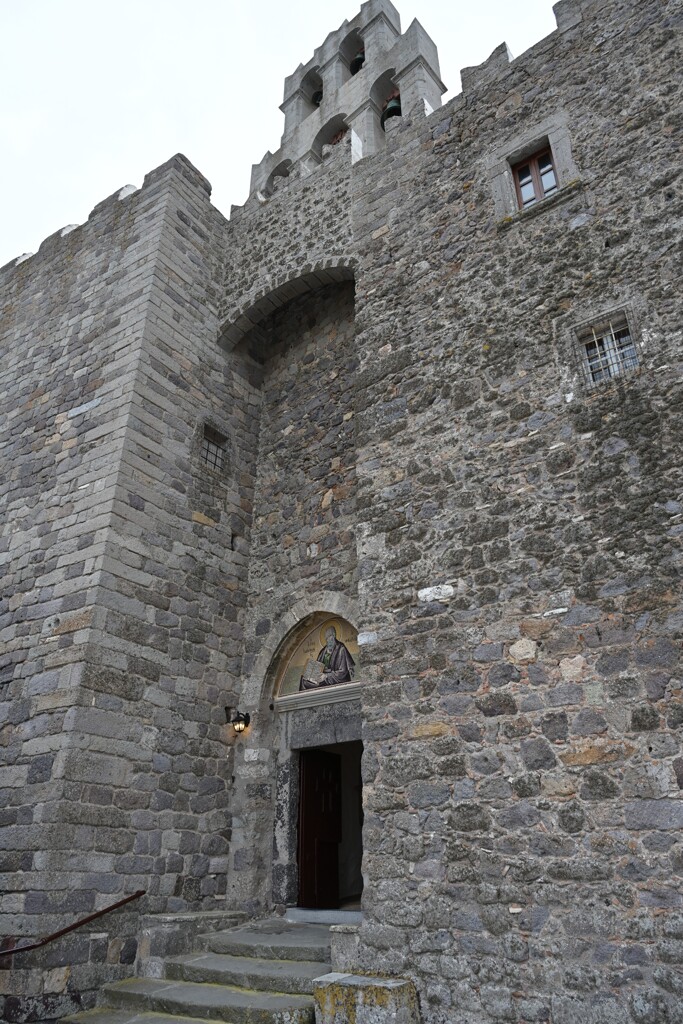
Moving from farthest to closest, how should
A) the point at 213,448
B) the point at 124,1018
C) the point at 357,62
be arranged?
1. the point at 357,62
2. the point at 213,448
3. the point at 124,1018

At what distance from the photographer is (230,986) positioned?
15.4ft

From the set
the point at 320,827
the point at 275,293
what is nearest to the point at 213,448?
the point at 275,293

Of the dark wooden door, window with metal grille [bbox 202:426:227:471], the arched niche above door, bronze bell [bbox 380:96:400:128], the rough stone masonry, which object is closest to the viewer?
the rough stone masonry

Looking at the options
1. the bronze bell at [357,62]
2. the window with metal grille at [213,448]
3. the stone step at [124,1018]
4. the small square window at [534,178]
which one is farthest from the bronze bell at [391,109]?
the stone step at [124,1018]

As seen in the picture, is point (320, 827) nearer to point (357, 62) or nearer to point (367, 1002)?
point (367, 1002)

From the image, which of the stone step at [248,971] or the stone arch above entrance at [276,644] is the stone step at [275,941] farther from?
the stone arch above entrance at [276,644]

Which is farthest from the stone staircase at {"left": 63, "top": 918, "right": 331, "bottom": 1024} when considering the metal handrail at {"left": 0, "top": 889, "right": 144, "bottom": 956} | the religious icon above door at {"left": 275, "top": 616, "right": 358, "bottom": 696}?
the religious icon above door at {"left": 275, "top": 616, "right": 358, "bottom": 696}

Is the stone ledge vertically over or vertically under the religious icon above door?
under

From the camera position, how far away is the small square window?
5840mm

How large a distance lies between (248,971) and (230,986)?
16cm

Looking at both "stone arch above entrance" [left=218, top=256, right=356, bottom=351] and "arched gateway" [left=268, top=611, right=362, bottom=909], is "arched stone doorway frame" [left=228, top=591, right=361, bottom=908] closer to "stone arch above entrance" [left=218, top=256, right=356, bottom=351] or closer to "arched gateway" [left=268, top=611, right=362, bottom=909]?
"arched gateway" [left=268, top=611, right=362, bottom=909]

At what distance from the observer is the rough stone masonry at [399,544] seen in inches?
156

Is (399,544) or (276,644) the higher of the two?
(399,544)

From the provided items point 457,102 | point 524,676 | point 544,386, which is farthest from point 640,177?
point 524,676
